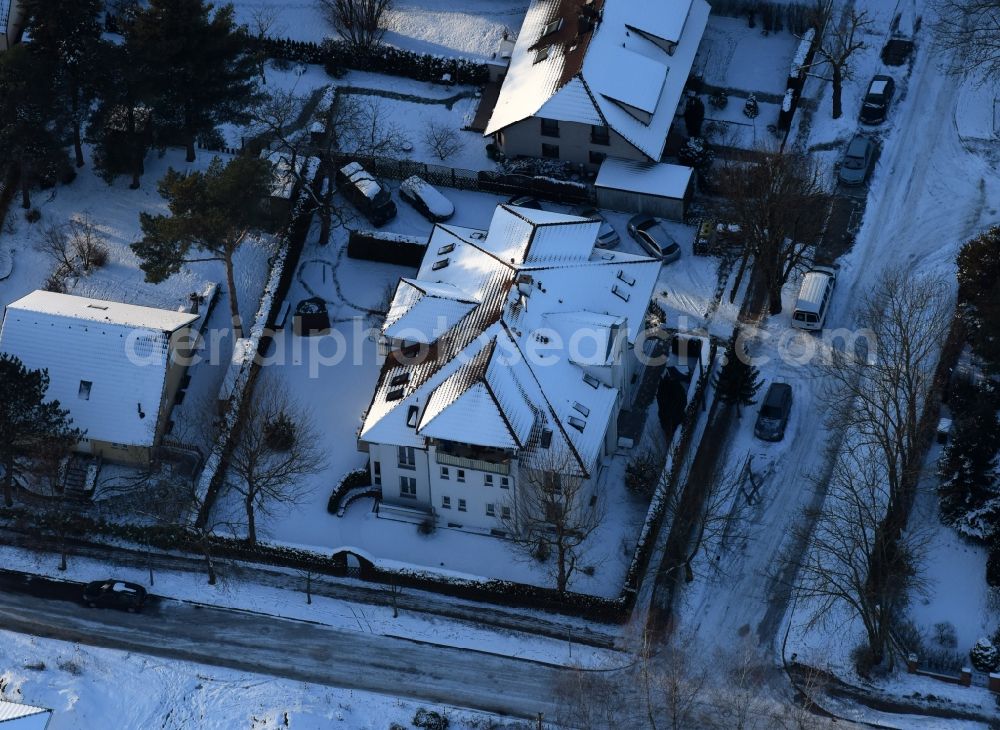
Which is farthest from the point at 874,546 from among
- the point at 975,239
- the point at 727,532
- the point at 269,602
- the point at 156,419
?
the point at 156,419

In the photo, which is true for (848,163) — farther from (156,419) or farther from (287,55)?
(156,419)

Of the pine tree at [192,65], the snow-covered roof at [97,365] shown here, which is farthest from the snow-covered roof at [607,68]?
the snow-covered roof at [97,365]

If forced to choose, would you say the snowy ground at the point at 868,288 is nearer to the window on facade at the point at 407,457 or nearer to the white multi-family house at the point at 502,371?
the white multi-family house at the point at 502,371

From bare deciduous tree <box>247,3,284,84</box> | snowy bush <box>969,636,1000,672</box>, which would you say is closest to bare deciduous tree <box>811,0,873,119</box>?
bare deciduous tree <box>247,3,284,84</box>

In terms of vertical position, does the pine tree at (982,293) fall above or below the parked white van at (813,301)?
above

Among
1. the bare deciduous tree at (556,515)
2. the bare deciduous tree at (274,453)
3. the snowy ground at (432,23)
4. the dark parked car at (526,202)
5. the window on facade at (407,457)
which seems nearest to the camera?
the bare deciduous tree at (556,515)

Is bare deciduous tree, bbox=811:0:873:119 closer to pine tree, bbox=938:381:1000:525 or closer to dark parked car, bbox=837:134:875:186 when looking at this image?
dark parked car, bbox=837:134:875:186
